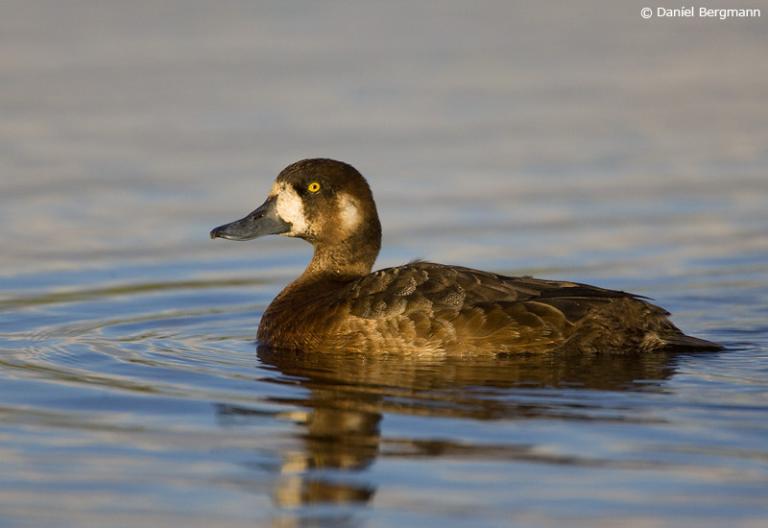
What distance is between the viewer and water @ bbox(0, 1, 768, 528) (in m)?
5.42

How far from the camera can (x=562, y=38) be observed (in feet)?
51.1

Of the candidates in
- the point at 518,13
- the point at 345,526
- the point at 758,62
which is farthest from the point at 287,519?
the point at 518,13

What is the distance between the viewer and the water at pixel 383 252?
5418mm

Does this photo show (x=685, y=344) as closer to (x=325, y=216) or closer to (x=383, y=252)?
(x=325, y=216)

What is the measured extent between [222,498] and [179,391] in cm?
162

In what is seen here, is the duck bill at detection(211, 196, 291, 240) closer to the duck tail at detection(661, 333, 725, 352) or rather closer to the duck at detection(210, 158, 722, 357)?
the duck at detection(210, 158, 722, 357)

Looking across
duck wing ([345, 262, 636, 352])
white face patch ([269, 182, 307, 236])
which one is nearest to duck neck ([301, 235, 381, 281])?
white face patch ([269, 182, 307, 236])

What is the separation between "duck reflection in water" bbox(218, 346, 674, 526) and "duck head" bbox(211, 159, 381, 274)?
29.2 inches

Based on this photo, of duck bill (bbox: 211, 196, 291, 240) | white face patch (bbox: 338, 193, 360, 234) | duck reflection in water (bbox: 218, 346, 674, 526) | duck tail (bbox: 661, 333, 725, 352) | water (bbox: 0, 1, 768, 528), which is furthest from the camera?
duck bill (bbox: 211, 196, 291, 240)

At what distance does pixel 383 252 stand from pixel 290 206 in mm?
1822

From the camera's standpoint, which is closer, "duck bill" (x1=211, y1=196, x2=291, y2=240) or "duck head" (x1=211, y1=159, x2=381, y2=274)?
"duck head" (x1=211, y1=159, x2=381, y2=274)

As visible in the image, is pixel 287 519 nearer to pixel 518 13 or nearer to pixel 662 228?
pixel 662 228

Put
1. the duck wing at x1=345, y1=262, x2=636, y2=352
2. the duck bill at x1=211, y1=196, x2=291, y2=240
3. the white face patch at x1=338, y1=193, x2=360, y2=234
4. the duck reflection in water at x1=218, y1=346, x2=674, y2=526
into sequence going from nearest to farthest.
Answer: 1. the duck reflection in water at x1=218, y1=346, x2=674, y2=526
2. the duck wing at x1=345, y1=262, x2=636, y2=352
3. the white face patch at x1=338, y1=193, x2=360, y2=234
4. the duck bill at x1=211, y1=196, x2=291, y2=240

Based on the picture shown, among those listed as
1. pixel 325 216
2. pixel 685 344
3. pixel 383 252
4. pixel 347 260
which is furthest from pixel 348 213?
pixel 685 344
